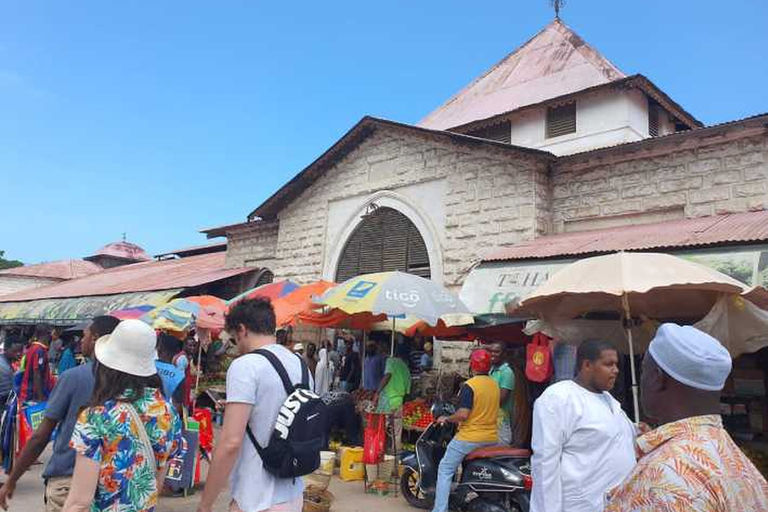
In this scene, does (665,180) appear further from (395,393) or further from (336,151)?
(336,151)

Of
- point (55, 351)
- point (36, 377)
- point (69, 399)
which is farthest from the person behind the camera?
point (55, 351)

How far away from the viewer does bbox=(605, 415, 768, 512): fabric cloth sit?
158 centimetres

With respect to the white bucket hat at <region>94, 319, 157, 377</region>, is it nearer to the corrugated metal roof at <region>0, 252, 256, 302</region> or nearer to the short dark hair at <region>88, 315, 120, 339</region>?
the short dark hair at <region>88, 315, 120, 339</region>

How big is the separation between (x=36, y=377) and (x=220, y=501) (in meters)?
2.82

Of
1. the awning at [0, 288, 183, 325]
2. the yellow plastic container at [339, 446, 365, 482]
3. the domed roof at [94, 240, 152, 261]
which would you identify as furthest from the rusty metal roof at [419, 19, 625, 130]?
the domed roof at [94, 240, 152, 261]

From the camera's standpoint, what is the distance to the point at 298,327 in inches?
567

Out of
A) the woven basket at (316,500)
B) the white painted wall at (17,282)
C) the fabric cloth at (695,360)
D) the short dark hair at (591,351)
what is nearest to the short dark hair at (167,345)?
the woven basket at (316,500)

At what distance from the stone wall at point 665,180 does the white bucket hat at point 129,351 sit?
26.9ft

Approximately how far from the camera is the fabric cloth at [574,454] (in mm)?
3119

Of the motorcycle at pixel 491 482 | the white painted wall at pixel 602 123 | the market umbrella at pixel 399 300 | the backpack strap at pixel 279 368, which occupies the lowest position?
the motorcycle at pixel 491 482

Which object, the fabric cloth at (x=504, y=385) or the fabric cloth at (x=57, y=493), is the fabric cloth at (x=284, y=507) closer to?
the fabric cloth at (x=57, y=493)

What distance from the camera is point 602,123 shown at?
37.3ft

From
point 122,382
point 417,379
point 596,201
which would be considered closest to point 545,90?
point 596,201

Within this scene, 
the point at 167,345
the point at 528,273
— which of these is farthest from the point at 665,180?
the point at 167,345
